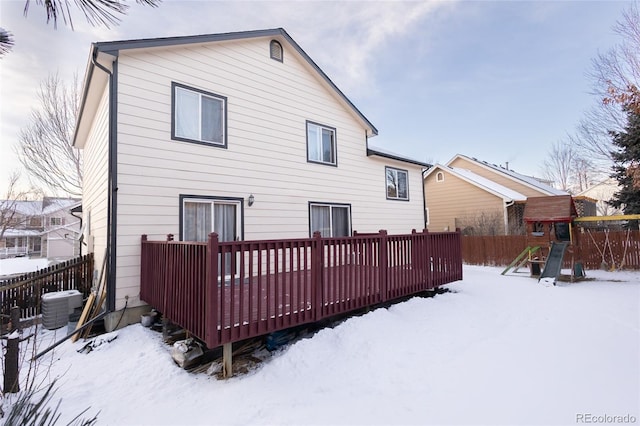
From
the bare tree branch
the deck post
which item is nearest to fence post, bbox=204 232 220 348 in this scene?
the deck post

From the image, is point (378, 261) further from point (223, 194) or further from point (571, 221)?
point (571, 221)

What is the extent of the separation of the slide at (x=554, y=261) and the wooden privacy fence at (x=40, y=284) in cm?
1258

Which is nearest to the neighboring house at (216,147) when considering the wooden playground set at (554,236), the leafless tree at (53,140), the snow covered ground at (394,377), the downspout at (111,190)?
the downspout at (111,190)

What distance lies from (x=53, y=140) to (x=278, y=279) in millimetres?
18200

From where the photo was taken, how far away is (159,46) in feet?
19.7

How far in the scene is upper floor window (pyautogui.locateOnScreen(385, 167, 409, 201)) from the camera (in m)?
10.9

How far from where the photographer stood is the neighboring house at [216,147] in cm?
554

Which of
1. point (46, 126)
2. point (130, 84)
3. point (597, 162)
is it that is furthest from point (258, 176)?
point (597, 162)

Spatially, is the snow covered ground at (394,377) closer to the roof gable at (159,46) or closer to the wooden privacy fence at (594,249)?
the roof gable at (159,46)

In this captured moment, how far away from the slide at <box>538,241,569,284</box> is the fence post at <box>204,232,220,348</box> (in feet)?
32.6

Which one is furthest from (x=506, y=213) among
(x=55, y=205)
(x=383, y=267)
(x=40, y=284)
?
(x=55, y=205)

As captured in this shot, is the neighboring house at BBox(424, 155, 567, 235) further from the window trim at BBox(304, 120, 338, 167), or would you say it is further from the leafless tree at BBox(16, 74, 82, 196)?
the leafless tree at BBox(16, 74, 82, 196)

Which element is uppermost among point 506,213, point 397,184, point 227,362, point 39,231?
point 397,184

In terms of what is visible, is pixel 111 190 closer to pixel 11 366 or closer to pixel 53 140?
pixel 11 366
